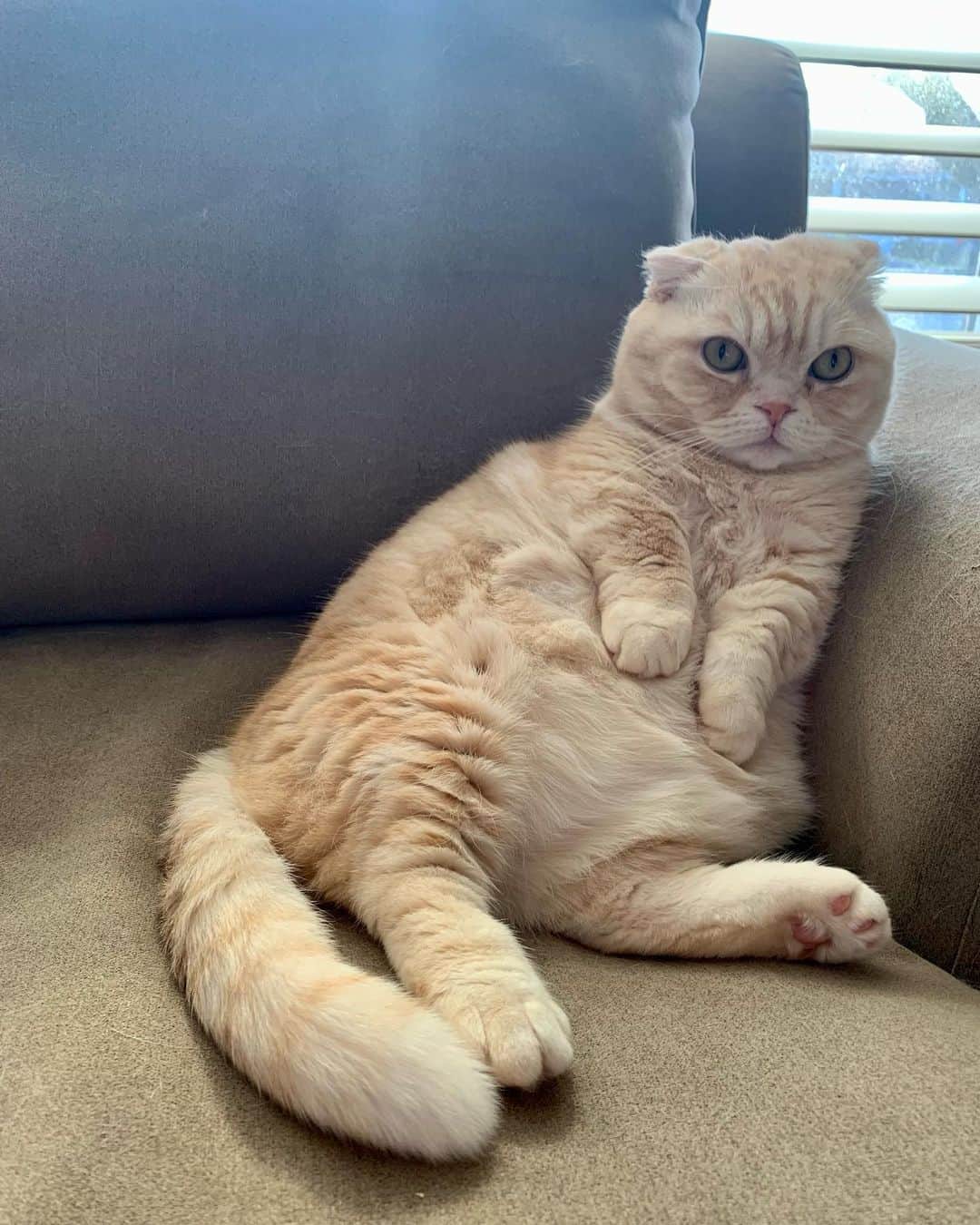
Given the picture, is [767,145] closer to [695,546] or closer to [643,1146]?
[695,546]

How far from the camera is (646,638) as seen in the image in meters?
1.16

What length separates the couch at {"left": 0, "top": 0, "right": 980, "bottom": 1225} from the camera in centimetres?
98

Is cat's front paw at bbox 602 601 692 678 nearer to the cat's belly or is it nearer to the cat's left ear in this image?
the cat's belly

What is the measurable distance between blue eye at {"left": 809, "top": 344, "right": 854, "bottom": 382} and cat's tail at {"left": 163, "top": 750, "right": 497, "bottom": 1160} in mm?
957

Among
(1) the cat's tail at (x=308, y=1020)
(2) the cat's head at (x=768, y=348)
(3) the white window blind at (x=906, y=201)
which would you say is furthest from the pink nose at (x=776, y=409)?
(3) the white window blind at (x=906, y=201)

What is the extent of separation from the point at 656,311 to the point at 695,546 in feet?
1.17

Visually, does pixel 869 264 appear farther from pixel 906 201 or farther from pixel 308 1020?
pixel 906 201

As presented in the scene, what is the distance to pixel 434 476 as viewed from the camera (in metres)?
1.54

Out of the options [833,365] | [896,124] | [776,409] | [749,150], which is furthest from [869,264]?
[896,124]

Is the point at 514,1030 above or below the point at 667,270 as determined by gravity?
below

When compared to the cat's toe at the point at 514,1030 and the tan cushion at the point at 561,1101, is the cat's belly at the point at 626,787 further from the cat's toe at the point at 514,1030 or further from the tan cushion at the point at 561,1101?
the cat's toe at the point at 514,1030

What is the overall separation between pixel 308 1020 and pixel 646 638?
0.60 meters

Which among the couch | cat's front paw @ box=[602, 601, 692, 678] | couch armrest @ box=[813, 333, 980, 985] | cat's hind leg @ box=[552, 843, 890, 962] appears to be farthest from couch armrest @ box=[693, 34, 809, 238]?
cat's hind leg @ box=[552, 843, 890, 962]

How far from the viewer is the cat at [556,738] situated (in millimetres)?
795
